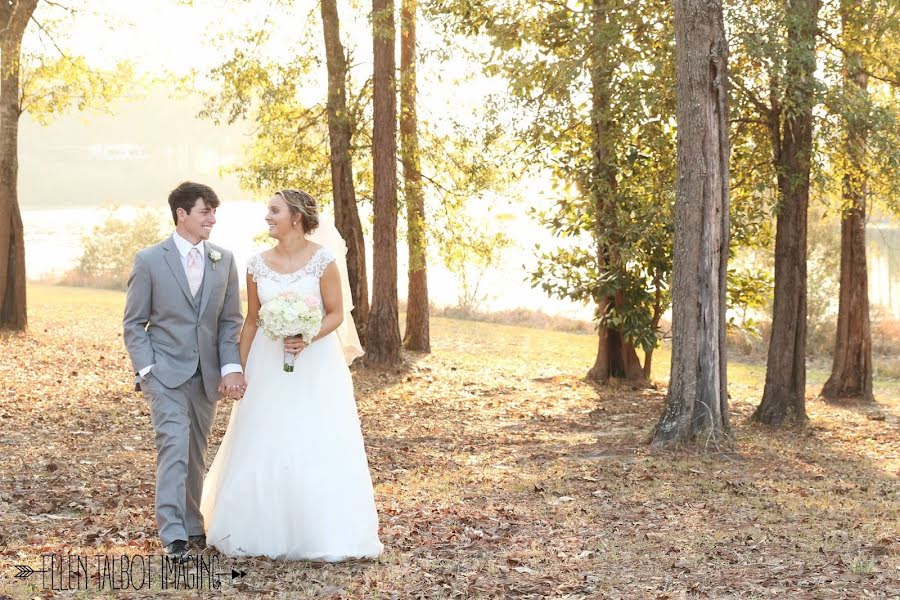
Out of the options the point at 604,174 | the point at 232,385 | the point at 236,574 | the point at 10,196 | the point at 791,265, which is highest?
the point at 10,196

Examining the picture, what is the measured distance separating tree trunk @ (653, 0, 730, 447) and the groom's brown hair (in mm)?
6264

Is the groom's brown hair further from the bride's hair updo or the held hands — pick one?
the held hands

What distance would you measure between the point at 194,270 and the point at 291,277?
650 mm

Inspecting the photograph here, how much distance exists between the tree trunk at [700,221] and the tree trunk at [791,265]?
2352 millimetres

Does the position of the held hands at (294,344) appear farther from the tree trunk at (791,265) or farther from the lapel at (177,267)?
→ the tree trunk at (791,265)

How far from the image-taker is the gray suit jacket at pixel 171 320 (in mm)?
6602

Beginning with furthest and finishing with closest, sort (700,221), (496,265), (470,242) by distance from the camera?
(496,265) < (470,242) < (700,221)

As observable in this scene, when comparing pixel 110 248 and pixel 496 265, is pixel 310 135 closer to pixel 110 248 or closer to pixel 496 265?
pixel 496 265

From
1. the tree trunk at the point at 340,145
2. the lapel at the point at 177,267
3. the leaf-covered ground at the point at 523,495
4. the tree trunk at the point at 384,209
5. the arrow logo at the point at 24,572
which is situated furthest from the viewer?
the tree trunk at the point at 340,145

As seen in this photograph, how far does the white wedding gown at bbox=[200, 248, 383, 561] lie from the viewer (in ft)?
22.1

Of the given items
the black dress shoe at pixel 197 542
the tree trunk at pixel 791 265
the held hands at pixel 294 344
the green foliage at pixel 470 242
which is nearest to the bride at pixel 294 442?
the held hands at pixel 294 344

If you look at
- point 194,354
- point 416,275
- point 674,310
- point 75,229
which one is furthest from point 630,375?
point 75,229

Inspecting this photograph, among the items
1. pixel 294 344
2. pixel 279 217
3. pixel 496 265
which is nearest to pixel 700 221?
pixel 279 217

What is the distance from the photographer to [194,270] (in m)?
6.79
